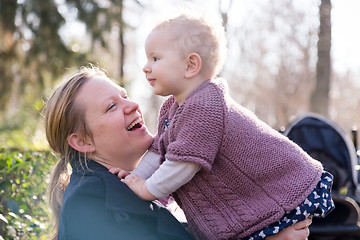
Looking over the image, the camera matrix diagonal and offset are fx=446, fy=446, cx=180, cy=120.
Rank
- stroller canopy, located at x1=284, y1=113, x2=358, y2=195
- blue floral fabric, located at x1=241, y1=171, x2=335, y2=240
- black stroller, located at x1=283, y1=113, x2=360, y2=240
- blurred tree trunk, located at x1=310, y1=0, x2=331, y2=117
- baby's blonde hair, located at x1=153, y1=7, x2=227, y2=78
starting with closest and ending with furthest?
blue floral fabric, located at x1=241, y1=171, x2=335, y2=240 → baby's blonde hair, located at x1=153, y1=7, x2=227, y2=78 → black stroller, located at x1=283, y1=113, x2=360, y2=240 → stroller canopy, located at x1=284, y1=113, x2=358, y2=195 → blurred tree trunk, located at x1=310, y1=0, x2=331, y2=117

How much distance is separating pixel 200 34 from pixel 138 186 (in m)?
0.82

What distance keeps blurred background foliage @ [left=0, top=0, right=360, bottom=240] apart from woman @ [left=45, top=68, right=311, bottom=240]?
53cm

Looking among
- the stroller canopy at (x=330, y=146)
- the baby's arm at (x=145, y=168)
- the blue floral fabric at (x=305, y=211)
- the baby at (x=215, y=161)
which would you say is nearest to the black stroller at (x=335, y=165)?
the stroller canopy at (x=330, y=146)

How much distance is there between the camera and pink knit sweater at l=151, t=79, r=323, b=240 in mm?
2057

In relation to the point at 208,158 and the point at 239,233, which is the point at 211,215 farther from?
the point at 208,158

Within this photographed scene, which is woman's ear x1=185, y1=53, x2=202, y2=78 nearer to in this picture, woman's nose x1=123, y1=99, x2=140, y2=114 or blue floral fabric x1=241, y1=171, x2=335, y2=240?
woman's nose x1=123, y1=99, x2=140, y2=114

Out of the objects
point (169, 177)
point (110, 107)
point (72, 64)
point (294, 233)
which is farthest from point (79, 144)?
point (72, 64)

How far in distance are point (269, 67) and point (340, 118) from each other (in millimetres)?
12064

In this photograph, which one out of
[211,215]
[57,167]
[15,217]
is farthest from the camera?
[15,217]

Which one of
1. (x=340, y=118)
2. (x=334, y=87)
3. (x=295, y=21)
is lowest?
(x=340, y=118)

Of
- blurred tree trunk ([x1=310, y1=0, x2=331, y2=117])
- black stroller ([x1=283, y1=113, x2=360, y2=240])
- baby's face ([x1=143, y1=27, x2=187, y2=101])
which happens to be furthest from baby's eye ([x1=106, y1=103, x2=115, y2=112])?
blurred tree trunk ([x1=310, y1=0, x2=331, y2=117])

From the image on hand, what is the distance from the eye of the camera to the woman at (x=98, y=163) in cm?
205

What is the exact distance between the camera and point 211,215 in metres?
2.14

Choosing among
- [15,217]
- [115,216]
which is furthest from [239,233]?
[15,217]
